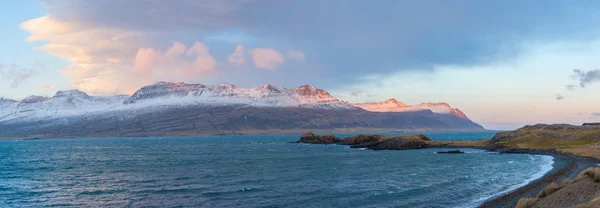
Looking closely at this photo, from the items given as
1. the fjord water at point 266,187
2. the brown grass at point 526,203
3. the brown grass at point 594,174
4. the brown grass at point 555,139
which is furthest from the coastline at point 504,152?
the brown grass at point 526,203

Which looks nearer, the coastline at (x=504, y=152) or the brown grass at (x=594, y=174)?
the brown grass at (x=594, y=174)

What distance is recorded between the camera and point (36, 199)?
47.0 meters

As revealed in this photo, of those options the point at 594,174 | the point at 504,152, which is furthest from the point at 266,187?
the point at 504,152

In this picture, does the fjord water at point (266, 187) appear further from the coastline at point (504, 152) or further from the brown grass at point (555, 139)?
the brown grass at point (555, 139)

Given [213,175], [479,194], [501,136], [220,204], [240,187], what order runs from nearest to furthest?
[220,204], [479,194], [240,187], [213,175], [501,136]

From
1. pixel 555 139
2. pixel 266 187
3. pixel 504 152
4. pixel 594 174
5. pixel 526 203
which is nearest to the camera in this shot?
pixel 526 203

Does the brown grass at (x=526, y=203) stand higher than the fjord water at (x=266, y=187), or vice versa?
the brown grass at (x=526, y=203)

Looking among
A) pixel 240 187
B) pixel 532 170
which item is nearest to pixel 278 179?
pixel 240 187

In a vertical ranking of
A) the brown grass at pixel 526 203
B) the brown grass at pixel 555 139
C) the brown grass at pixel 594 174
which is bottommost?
the brown grass at pixel 526 203

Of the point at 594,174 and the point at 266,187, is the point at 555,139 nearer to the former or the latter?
the point at 266,187

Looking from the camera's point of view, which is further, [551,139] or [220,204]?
[551,139]

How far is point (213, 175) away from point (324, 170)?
18125mm

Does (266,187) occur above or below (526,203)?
below

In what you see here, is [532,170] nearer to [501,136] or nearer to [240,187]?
[240,187]
